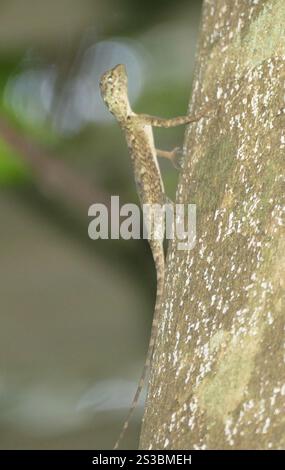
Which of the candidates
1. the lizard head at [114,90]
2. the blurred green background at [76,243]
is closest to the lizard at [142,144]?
the lizard head at [114,90]

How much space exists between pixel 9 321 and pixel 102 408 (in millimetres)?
1117

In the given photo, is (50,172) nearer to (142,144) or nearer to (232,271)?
(142,144)

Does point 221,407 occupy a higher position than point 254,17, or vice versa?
point 254,17

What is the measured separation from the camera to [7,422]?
6445 millimetres

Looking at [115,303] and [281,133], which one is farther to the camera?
[115,303]

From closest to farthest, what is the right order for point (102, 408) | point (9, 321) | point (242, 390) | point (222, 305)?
point (242, 390) < point (222, 305) < point (9, 321) < point (102, 408)

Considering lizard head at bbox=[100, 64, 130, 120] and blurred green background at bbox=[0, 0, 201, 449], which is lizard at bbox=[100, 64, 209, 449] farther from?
blurred green background at bbox=[0, 0, 201, 449]

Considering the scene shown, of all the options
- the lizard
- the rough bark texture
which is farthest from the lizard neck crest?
the rough bark texture

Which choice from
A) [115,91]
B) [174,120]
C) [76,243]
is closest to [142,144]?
[115,91]

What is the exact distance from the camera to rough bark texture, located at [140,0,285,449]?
186 cm

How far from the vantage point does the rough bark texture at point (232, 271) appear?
1.86 meters

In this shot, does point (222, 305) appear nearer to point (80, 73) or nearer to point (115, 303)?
point (115, 303)

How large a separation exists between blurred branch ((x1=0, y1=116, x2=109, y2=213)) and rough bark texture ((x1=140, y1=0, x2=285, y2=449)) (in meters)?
2.05

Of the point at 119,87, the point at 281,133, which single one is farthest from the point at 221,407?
the point at 119,87
